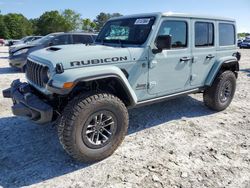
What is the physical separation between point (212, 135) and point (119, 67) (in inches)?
79.3

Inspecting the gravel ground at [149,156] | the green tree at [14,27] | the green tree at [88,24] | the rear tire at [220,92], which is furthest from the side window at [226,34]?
the green tree at [88,24]

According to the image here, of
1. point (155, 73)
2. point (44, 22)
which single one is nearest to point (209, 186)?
point (155, 73)

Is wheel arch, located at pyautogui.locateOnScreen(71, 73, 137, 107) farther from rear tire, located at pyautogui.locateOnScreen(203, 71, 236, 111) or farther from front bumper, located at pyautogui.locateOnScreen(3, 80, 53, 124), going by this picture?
rear tire, located at pyautogui.locateOnScreen(203, 71, 236, 111)

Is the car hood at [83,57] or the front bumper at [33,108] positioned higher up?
the car hood at [83,57]

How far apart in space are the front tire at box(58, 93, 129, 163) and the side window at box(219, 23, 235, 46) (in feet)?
9.75

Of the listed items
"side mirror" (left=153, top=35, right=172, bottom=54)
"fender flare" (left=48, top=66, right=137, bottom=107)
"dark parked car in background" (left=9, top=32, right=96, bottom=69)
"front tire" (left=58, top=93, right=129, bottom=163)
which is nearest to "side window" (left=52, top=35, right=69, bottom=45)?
"dark parked car in background" (left=9, top=32, right=96, bottom=69)

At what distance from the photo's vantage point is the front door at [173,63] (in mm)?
4039

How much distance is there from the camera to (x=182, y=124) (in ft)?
15.5

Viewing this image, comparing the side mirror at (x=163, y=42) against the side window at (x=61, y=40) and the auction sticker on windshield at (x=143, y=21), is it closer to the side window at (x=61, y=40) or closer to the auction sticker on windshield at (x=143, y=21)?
the auction sticker on windshield at (x=143, y=21)

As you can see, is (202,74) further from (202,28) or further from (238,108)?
(238,108)

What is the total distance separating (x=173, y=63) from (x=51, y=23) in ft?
221

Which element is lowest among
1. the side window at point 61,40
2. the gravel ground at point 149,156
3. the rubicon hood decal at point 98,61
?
the gravel ground at point 149,156

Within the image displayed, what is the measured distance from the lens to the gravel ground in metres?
3.03

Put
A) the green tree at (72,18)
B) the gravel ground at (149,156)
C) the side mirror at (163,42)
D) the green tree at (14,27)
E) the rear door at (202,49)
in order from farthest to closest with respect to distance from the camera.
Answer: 1. the green tree at (72,18)
2. the green tree at (14,27)
3. the rear door at (202,49)
4. the side mirror at (163,42)
5. the gravel ground at (149,156)
